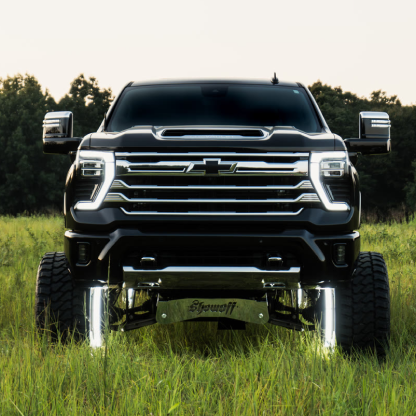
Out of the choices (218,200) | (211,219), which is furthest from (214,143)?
(211,219)

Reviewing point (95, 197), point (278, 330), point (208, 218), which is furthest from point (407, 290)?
point (95, 197)

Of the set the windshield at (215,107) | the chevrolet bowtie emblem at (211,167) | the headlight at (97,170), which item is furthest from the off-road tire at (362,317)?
the headlight at (97,170)

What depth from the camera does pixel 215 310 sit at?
3.63m

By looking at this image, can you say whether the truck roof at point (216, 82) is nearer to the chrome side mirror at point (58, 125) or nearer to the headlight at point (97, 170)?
the chrome side mirror at point (58, 125)

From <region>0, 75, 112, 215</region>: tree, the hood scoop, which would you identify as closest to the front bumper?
the hood scoop

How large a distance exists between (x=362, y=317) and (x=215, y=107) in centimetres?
216

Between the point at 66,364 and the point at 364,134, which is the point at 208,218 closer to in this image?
the point at 66,364

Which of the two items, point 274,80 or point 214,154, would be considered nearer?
point 214,154

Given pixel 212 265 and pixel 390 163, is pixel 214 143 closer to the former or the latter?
pixel 212 265

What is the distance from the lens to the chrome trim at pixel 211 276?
11.4 ft

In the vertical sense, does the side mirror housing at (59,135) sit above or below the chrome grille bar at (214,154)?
above

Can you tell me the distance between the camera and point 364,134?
439cm

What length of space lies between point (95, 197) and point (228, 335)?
65.2 inches

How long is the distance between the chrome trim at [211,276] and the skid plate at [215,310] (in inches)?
5.7
